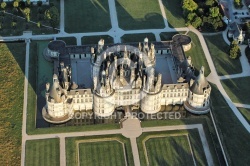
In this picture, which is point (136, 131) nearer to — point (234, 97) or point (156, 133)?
point (156, 133)

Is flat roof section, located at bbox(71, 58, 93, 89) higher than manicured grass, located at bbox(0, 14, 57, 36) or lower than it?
lower

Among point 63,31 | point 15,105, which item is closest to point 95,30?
point 63,31

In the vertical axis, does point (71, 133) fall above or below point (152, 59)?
below

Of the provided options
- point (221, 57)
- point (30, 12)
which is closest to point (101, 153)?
point (221, 57)

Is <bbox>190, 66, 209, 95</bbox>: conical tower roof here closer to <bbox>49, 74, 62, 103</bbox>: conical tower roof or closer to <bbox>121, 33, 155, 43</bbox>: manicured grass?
<bbox>121, 33, 155, 43</bbox>: manicured grass

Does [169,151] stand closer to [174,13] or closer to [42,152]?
[42,152]

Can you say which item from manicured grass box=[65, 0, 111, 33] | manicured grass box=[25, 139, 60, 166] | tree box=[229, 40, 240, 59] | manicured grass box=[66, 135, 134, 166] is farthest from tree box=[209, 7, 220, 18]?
manicured grass box=[25, 139, 60, 166]

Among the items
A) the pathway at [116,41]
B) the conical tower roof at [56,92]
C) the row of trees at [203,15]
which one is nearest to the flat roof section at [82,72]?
the pathway at [116,41]
